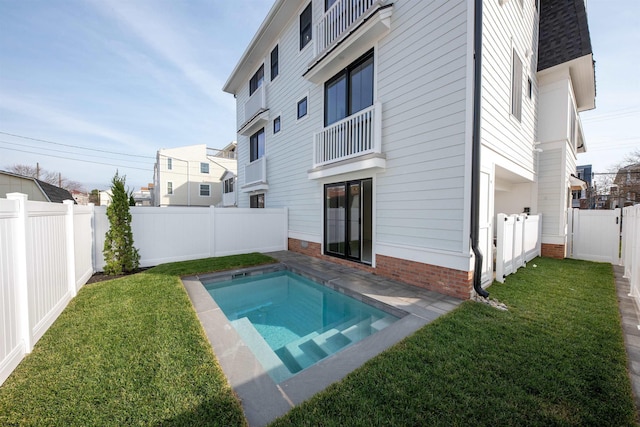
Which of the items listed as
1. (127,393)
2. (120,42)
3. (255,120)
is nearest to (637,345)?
(127,393)

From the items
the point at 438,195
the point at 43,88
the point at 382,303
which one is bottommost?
the point at 382,303

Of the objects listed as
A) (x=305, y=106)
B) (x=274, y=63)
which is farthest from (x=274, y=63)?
(x=305, y=106)

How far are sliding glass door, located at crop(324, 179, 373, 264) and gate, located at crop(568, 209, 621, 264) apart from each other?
279 inches

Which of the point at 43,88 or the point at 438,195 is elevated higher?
the point at 43,88

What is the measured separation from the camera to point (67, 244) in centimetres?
406

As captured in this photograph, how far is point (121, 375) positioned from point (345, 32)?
7130 mm

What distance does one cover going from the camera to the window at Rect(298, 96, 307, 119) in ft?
27.1

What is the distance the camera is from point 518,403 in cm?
196

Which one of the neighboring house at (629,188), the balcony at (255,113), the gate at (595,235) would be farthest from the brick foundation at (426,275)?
the neighboring house at (629,188)

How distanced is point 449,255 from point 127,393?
4.57 m

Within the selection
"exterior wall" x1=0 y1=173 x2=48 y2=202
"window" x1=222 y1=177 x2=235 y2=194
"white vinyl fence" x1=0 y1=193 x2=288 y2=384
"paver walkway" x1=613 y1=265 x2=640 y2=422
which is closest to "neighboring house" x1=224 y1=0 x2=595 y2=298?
"paver walkway" x1=613 y1=265 x2=640 y2=422

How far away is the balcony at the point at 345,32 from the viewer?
5180 millimetres

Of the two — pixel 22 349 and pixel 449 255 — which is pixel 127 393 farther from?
pixel 449 255

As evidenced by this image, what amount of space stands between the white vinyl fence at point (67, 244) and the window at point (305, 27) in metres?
5.82
